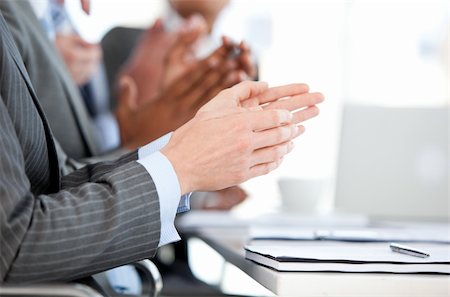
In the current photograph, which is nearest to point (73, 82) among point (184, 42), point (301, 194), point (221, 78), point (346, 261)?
point (221, 78)

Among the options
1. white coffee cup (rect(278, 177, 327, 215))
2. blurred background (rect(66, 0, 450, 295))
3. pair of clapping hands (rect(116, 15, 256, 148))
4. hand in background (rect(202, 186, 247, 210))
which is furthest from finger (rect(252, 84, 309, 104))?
blurred background (rect(66, 0, 450, 295))

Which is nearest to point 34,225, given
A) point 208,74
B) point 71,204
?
point 71,204

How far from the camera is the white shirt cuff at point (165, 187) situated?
3.46ft

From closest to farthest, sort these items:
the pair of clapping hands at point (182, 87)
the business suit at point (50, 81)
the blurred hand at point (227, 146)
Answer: the blurred hand at point (227, 146)
the business suit at point (50, 81)
the pair of clapping hands at point (182, 87)

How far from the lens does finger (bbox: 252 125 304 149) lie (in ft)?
3.69

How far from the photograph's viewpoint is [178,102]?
2.16m

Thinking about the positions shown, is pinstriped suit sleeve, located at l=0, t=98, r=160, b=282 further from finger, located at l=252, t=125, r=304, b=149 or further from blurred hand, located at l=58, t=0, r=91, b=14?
blurred hand, located at l=58, t=0, r=91, b=14

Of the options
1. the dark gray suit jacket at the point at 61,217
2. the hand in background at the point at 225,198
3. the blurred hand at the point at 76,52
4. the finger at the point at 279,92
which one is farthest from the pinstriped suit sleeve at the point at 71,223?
the blurred hand at the point at 76,52

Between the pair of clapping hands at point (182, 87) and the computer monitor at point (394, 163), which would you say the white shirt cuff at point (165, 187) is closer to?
the pair of clapping hands at point (182, 87)

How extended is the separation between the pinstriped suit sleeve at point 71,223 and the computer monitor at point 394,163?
1.45m

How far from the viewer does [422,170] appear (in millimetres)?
2428

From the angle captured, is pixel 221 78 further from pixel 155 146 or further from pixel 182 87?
pixel 155 146

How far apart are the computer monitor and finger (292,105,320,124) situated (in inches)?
41.0

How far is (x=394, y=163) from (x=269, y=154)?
136cm
